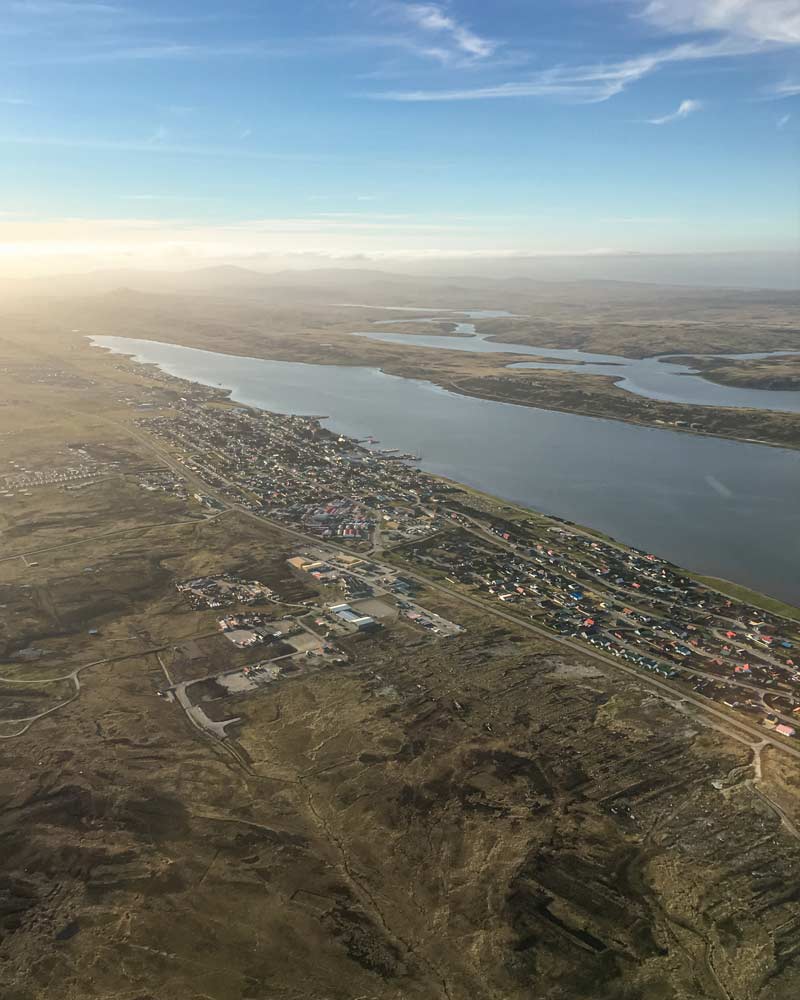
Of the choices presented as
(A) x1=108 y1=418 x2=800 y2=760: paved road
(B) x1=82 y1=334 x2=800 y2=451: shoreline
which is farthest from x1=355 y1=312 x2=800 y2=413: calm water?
(A) x1=108 y1=418 x2=800 y2=760: paved road

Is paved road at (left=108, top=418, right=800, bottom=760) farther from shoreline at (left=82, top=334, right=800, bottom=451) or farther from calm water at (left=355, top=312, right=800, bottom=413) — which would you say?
calm water at (left=355, top=312, right=800, bottom=413)

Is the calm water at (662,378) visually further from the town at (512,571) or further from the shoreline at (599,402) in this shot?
the town at (512,571)

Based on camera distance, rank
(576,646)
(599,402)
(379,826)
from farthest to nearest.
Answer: (599,402) < (576,646) < (379,826)

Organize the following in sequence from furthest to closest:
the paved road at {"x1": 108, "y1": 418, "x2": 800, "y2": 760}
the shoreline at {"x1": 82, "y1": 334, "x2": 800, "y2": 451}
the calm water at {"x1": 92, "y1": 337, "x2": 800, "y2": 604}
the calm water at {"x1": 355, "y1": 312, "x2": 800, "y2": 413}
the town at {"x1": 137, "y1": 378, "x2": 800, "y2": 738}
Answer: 1. the calm water at {"x1": 355, "y1": 312, "x2": 800, "y2": 413}
2. the shoreline at {"x1": 82, "y1": 334, "x2": 800, "y2": 451}
3. the calm water at {"x1": 92, "y1": 337, "x2": 800, "y2": 604}
4. the town at {"x1": 137, "y1": 378, "x2": 800, "y2": 738}
5. the paved road at {"x1": 108, "y1": 418, "x2": 800, "y2": 760}

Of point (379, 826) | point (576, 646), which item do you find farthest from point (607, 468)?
point (379, 826)

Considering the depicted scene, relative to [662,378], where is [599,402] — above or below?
below

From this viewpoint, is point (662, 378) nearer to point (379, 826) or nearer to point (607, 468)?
point (607, 468)

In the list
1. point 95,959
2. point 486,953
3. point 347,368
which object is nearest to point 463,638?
point 486,953

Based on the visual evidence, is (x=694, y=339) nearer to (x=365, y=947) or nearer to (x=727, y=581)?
(x=727, y=581)
